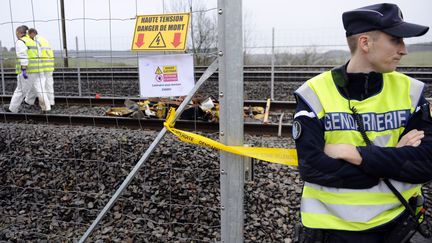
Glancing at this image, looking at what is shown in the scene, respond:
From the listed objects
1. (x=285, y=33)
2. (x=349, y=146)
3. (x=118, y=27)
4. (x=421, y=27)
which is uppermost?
(x=285, y=33)

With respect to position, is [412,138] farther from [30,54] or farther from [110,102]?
[30,54]

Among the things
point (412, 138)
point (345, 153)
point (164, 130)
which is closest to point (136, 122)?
point (164, 130)

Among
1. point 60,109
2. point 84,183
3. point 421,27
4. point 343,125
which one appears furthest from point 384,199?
point 60,109

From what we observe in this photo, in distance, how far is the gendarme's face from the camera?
5.63 feet

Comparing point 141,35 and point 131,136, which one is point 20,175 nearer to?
point 131,136

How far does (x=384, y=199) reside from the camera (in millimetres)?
1767

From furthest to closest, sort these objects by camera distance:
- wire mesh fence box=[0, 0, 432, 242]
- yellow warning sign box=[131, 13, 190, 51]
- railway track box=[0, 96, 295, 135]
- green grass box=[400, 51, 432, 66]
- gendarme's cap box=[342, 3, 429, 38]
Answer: green grass box=[400, 51, 432, 66], railway track box=[0, 96, 295, 135], wire mesh fence box=[0, 0, 432, 242], yellow warning sign box=[131, 13, 190, 51], gendarme's cap box=[342, 3, 429, 38]

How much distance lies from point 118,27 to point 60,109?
266 inches

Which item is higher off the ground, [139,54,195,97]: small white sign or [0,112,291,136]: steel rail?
[139,54,195,97]: small white sign

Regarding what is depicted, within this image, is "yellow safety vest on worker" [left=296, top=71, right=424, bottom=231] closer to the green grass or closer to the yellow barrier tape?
the yellow barrier tape

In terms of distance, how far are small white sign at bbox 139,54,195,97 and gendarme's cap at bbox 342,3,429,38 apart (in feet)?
3.90

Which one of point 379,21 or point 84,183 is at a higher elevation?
point 379,21

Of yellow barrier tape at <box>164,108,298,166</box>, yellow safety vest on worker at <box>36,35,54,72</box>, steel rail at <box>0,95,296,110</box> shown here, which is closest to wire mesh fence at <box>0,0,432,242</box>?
yellow barrier tape at <box>164,108,298,166</box>

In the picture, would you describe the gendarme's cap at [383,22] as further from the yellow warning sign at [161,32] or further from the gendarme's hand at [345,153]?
the yellow warning sign at [161,32]
